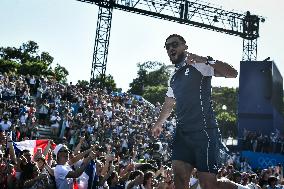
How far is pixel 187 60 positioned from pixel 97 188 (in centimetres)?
433

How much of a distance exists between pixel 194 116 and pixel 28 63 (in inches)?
2766

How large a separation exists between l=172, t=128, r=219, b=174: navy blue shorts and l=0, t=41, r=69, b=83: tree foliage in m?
52.6

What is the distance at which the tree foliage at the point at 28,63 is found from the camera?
68.1 m

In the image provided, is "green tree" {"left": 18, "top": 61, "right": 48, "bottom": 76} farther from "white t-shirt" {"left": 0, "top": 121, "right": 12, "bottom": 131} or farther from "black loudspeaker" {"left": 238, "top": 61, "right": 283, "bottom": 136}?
"white t-shirt" {"left": 0, "top": 121, "right": 12, "bottom": 131}

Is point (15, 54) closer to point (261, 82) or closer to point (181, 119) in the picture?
point (261, 82)

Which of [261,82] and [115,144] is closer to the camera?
[115,144]

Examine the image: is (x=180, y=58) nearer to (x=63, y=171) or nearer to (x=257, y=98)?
(x=63, y=171)

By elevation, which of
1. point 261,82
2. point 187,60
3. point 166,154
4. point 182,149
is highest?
point 261,82

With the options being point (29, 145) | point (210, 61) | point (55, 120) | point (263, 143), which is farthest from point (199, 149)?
point (263, 143)

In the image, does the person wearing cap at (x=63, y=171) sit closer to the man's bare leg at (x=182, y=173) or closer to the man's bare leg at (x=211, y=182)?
the man's bare leg at (x=182, y=173)

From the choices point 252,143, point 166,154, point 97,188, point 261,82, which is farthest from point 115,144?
point 97,188

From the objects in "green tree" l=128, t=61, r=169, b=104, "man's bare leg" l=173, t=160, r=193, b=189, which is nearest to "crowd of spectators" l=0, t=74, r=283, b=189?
"man's bare leg" l=173, t=160, r=193, b=189

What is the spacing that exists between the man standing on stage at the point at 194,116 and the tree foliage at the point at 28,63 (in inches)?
2070

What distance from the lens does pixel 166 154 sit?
2298cm
